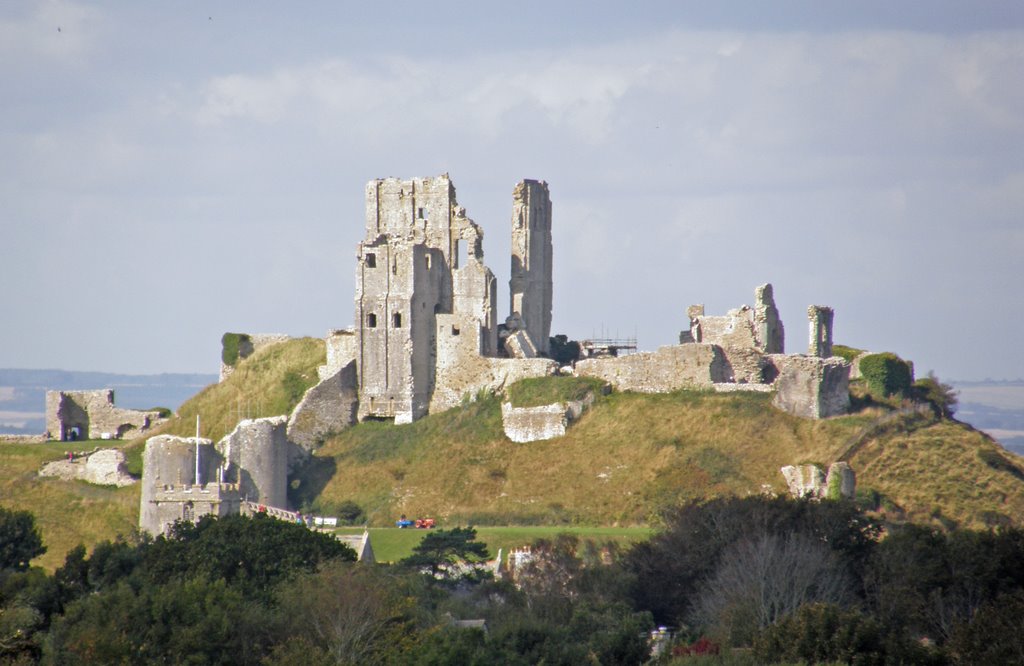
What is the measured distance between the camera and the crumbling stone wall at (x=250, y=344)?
70.5 meters

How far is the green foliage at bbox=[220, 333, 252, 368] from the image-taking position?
233 feet

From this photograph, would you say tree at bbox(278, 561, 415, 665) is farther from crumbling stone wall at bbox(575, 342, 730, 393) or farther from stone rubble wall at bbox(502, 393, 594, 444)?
crumbling stone wall at bbox(575, 342, 730, 393)

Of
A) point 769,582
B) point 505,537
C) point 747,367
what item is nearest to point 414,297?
point 747,367

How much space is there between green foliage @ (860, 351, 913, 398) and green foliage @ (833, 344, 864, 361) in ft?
9.04

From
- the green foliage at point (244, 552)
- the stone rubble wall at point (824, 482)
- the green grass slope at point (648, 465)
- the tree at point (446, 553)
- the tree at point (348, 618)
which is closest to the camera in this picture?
the tree at point (348, 618)

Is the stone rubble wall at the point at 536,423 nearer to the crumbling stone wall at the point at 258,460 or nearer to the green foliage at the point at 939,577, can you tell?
the crumbling stone wall at the point at 258,460

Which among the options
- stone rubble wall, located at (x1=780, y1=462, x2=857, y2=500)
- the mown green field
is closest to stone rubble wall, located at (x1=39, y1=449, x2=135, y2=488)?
the mown green field

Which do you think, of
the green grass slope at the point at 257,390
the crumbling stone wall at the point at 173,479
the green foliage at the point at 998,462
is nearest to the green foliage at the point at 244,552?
the crumbling stone wall at the point at 173,479

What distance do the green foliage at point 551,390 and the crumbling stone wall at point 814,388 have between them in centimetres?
616

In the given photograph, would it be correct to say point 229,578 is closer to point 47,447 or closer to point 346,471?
point 346,471

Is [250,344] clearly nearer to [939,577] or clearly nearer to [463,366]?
[463,366]

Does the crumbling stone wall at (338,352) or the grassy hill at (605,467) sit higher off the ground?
the crumbling stone wall at (338,352)

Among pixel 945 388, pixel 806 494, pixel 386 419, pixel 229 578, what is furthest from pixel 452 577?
pixel 945 388

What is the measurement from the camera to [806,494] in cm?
5231
